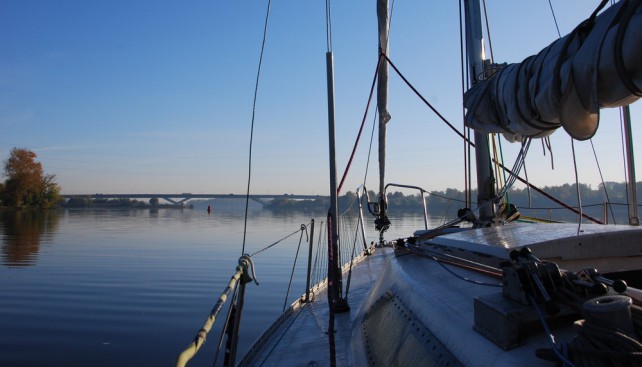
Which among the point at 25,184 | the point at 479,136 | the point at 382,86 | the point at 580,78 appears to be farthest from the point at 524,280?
the point at 25,184

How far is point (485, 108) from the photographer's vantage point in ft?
11.4

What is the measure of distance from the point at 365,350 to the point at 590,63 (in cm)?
240

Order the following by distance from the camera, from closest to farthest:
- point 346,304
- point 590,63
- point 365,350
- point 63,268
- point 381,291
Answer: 1. point 590,63
2. point 365,350
3. point 381,291
4. point 346,304
5. point 63,268

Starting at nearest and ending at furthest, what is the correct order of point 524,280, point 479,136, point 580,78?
point 524,280
point 580,78
point 479,136

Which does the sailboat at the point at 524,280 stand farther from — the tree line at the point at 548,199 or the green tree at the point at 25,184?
the green tree at the point at 25,184

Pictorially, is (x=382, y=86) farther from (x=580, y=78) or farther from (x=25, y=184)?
(x=25, y=184)

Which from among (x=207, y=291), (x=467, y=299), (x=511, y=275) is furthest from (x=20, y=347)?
(x=511, y=275)

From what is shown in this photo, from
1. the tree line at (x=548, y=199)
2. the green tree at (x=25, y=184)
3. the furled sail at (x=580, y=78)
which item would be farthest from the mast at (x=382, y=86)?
the green tree at (x=25, y=184)

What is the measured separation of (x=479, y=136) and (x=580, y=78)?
11.3ft

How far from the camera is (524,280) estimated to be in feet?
5.74

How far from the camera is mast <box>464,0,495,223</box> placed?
546 centimetres

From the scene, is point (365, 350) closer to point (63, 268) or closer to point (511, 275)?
point (511, 275)

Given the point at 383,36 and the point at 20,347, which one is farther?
the point at 383,36

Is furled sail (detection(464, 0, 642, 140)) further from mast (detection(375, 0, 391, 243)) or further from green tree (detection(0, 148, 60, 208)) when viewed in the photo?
green tree (detection(0, 148, 60, 208))
